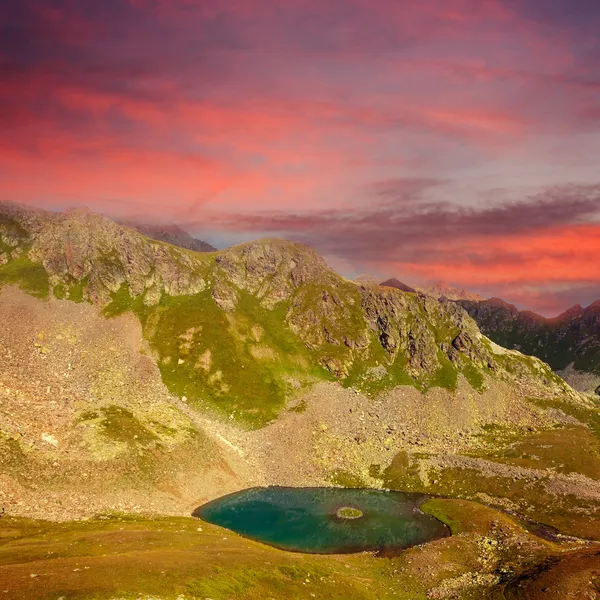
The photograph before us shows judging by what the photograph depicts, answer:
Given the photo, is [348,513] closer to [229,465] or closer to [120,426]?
[229,465]

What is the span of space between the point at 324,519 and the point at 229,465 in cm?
3694

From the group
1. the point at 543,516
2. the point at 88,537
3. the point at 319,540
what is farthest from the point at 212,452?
the point at 543,516

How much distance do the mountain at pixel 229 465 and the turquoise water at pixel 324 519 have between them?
5223 mm

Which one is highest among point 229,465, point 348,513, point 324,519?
point 229,465

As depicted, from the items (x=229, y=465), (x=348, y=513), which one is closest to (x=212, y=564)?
(x=348, y=513)

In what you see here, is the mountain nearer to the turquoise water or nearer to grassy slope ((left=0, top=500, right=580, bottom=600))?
grassy slope ((left=0, top=500, right=580, bottom=600))

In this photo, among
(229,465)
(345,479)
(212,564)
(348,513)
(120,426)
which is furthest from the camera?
(345,479)

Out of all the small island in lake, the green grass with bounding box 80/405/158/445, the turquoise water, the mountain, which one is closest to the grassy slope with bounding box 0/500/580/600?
the mountain

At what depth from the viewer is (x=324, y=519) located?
104875 mm

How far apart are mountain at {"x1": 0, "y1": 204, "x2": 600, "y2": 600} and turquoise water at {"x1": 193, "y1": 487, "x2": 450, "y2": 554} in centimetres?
522

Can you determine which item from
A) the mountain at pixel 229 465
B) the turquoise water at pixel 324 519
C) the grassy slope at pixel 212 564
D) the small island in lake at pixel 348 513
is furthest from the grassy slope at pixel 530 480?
the small island in lake at pixel 348 513

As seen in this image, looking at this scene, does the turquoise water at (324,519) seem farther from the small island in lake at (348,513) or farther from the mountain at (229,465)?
the mountain at (229,465)

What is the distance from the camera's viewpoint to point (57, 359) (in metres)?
158

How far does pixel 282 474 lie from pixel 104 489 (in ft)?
177
